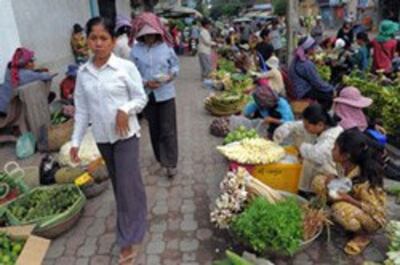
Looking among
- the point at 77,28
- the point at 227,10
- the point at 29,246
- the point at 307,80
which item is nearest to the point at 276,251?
the point at 29,246

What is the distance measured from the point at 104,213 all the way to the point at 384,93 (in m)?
4.00

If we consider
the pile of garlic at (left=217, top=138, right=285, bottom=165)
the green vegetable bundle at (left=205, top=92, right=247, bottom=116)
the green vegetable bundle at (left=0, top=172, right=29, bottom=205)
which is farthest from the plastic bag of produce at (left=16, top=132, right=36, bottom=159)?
the green vegetable bundle at (left=205, top=92, right=247, bottom=116)

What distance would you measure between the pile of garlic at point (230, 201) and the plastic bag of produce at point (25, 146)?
139 inches

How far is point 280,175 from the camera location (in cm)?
387

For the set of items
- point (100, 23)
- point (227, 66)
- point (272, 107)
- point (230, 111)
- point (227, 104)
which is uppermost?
point (100, 23)

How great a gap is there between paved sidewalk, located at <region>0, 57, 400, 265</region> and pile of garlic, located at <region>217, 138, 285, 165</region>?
51cm

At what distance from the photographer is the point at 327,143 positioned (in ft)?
11.6

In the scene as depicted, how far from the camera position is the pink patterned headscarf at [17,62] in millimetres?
5805

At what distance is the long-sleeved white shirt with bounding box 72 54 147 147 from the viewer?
2828 mm

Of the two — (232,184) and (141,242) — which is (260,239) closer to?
(232,184)

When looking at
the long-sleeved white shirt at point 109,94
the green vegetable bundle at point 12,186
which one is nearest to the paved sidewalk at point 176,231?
the green vegetable bundle at point 12,186

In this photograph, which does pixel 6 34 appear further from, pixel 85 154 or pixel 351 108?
pixel 351 108

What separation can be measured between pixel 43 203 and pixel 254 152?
2.10 metres

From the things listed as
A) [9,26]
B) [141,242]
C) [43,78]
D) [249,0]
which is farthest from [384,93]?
[249,0]
